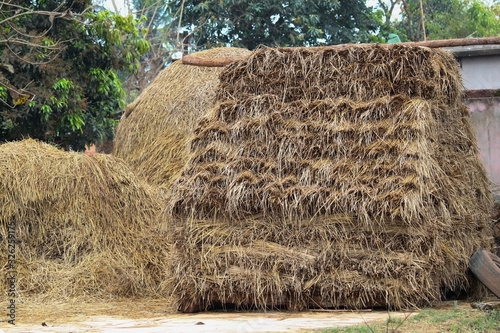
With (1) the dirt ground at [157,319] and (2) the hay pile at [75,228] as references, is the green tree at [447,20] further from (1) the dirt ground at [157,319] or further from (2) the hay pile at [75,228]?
(1) the dirt ground at [157,319]

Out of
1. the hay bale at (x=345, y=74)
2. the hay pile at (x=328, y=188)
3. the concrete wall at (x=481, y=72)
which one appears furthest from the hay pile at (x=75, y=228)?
the concrete wall at (x=481, y=72)

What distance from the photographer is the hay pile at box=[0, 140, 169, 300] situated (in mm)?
10125

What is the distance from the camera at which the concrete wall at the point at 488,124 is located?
12.9m

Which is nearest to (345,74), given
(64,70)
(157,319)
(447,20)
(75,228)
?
Result: (157,319)

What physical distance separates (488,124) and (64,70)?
759 centimetres

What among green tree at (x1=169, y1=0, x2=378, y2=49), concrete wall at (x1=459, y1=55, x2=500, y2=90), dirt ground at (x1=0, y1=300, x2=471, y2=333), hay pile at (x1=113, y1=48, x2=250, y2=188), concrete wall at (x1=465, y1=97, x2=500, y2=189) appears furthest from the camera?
green tree at (x1=169, y1=0, x2=378, y2=49)

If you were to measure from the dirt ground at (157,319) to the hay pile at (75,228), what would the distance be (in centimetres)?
63

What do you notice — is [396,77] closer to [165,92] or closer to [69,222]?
[69,222]

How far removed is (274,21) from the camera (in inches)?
1043

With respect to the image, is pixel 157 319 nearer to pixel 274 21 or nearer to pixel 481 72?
pixel 481 72

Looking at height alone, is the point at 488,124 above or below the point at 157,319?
above

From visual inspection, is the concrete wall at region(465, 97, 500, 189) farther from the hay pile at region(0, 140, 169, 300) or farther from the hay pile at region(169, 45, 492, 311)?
the hay pile at region(0, 140, 169, 300)

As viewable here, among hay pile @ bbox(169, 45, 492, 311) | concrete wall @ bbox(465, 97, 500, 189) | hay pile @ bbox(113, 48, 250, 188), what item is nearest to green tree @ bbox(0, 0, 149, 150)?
hay pile @ bbox(113, 48, 250, 188)

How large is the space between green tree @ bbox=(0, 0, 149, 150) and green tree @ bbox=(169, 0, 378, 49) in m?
9.10
